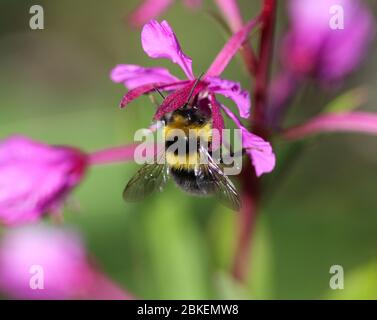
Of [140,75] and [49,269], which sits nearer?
[140,75]

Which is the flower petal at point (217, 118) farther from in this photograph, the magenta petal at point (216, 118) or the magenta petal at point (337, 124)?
the magenta petal at point (337, 124)

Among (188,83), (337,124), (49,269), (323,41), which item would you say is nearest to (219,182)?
(188,83)

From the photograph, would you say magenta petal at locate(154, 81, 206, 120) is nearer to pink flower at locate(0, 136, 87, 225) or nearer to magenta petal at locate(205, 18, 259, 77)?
magenta petal at locate(205, 18, 259, 77)

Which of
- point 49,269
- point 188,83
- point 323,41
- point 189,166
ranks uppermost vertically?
point 323,41

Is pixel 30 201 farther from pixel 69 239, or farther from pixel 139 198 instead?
pixel 69 239

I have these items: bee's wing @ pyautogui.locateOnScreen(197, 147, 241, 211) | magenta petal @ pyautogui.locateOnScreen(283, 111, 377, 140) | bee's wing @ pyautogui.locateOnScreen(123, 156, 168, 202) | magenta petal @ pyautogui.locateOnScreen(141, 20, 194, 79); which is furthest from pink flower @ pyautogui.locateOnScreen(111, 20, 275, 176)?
magenta petal @ pyautogui.locateOnScreen(283, 111, 377, 140)

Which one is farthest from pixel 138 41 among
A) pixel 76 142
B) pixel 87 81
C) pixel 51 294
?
pixel 51 294

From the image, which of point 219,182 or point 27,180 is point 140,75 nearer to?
point 219,182
